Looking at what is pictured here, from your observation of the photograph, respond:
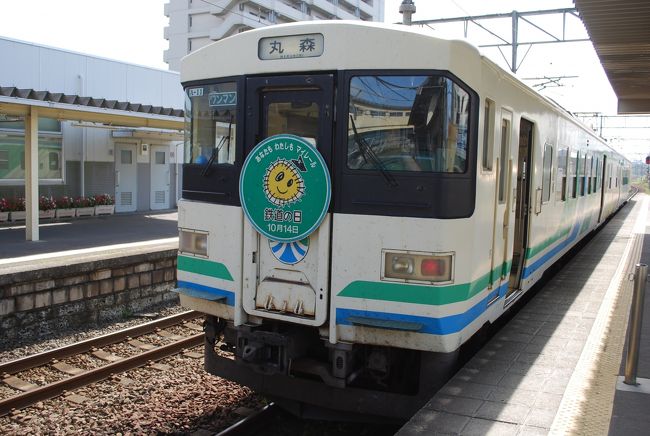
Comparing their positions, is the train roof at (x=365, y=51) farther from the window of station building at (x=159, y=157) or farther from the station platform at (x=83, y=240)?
the window of station building at (x=159, y=157)

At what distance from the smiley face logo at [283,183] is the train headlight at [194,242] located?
0.79 meters

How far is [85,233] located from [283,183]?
36.8ft

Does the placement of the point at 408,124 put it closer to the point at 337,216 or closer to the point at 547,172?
the point at 337,216

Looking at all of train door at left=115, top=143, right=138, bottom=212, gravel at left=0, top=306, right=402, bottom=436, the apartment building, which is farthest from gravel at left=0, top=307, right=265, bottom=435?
the apartment building

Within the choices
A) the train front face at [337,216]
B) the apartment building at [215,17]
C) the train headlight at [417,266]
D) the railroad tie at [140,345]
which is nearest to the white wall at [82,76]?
the railroad tie at [140,345]

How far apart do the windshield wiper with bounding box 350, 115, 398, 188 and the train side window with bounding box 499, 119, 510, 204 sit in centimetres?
145

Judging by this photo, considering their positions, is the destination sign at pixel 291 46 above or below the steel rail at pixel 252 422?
above

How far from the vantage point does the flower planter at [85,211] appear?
18.0m

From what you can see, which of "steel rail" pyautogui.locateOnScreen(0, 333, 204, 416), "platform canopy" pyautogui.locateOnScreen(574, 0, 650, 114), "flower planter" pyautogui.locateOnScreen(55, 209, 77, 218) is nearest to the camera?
"steel rail" pyautogui.locateOnScreen(0, 333, 204, 416)

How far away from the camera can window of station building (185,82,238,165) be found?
4.93 m

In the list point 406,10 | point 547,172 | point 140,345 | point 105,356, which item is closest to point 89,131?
point 406,10

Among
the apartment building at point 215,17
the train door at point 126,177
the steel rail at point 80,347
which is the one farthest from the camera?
the apartment building at point 215,17

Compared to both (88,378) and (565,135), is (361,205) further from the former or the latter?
(565,135)

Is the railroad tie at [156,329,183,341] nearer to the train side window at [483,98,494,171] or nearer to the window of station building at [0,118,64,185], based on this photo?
the train side window at [483,98,494,171]
